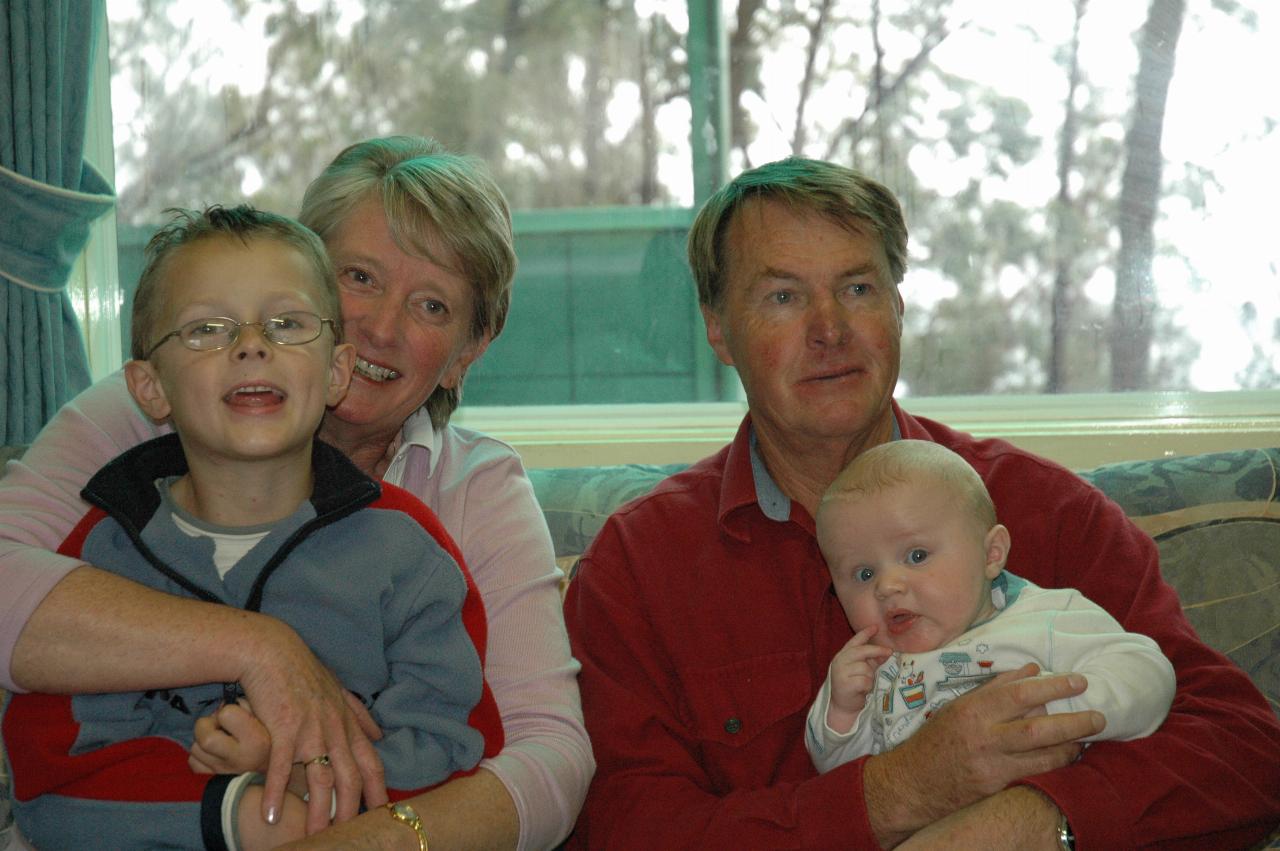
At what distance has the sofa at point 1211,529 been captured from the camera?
2.11 meters

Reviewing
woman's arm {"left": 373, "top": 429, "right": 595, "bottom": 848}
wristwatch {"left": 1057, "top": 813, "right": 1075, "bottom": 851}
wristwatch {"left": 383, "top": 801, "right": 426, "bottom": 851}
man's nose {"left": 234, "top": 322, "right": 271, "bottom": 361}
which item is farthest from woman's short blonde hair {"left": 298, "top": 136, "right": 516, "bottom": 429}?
wristwatch {"left": 1057, "top": 813, "right": 1075, "bottom": 851}

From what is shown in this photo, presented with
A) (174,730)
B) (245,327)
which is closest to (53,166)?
(245,327)

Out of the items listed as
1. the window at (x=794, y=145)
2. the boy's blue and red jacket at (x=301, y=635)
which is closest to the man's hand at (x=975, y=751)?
the boy's blue and red jacket at (x=301, y=635)

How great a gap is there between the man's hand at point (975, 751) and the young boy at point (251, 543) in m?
0.54

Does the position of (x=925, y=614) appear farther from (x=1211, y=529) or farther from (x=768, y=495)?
(x=1211, y=529)

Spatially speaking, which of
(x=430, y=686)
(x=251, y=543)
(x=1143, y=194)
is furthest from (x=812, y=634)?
(x=1143, y=194)

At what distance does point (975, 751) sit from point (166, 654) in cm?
101

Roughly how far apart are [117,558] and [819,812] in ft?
3.21

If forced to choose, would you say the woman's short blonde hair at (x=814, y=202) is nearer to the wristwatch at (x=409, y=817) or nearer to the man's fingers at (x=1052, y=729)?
the man's fingers at (x=1052, y=729)

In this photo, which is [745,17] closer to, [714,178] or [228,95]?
[714,178]

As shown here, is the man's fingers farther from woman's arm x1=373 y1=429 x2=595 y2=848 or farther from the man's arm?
woman's arm x1=373 y1=429 x2=595 y2=848

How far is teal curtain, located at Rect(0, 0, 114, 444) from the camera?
2.86m

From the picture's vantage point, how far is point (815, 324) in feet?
6.44

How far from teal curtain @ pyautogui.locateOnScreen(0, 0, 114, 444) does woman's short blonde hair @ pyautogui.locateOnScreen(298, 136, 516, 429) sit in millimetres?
1218
